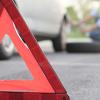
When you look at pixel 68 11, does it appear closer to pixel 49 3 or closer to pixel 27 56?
pixel 49 3

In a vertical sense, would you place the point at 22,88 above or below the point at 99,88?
above

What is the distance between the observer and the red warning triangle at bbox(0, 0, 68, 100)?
385cm

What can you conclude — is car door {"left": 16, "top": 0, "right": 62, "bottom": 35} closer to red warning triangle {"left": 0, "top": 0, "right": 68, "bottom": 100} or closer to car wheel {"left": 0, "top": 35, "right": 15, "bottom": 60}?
car wheel {"left": 0, "top": 35, "right": 15, "bottom": 60}

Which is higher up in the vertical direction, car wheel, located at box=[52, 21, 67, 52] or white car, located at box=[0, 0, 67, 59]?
white car, located at box=[0, 0, 67, 59]

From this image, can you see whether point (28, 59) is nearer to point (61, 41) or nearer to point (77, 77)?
point (77, 77)

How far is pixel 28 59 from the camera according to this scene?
3.95 metres

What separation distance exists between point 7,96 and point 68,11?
988 cm

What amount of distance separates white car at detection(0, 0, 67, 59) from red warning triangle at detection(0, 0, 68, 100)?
17.1 feet

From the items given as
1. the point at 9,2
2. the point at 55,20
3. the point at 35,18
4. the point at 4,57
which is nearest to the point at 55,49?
the point at 55,20

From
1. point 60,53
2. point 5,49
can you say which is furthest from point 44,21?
point 5,49

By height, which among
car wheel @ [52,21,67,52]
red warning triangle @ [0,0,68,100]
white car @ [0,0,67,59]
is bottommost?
car wheel @ [52,21,67,52]

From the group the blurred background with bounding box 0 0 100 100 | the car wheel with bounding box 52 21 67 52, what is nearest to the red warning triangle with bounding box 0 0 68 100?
the blurred background with bounding box 0 0 100 100

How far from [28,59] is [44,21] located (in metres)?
7.24

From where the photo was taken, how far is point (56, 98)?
3857mm
